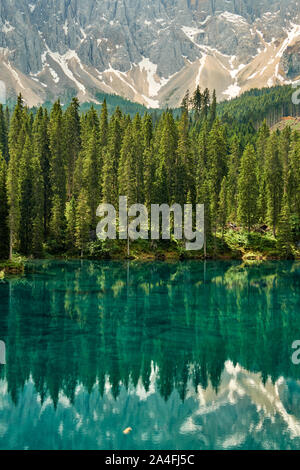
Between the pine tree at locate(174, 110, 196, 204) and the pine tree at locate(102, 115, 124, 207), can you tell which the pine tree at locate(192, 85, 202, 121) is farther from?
the pine tree at locate(174, 110, 196, 204)

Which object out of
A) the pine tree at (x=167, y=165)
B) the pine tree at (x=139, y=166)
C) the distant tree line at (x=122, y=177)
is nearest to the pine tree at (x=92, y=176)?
the distant tree line at (x=122, y=177)

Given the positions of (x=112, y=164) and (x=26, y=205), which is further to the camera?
(x=112, y=164)

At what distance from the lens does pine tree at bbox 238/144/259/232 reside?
84.8 metres

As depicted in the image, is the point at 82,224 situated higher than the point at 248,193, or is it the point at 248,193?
the point at 248,193

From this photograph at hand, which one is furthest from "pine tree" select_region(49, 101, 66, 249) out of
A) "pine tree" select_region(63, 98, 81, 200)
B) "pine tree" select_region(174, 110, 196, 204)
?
"pine tree" select_region(174, 110, 196, 204)

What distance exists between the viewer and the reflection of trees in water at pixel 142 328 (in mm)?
21703

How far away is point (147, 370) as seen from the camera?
2225cm

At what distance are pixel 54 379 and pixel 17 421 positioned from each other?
3888 mm

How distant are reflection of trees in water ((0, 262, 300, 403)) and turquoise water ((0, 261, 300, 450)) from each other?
8 centimetres

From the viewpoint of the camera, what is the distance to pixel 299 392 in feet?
66.0

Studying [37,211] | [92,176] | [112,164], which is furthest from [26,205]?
[112,164]

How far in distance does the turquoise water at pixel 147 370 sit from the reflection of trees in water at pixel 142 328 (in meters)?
0.08

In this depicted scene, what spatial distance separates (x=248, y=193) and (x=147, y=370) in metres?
68.0

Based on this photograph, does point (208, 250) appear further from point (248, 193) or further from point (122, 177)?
point (122, 177)
